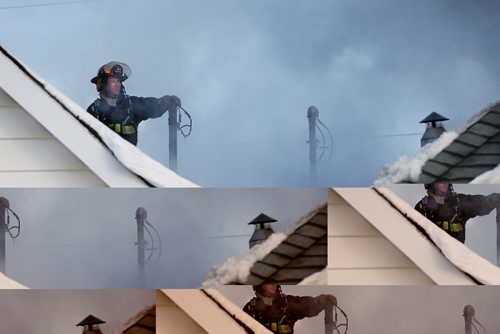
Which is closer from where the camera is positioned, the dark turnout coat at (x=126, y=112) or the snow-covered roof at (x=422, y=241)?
the snow-covered roof at (x=422, y=241)

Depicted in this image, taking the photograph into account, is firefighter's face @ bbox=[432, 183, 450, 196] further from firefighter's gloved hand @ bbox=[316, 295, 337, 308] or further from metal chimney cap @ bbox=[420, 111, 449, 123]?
firefighter's gloved hand @ bbox=[316, 295, 337, 308]

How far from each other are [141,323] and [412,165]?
2.65 feet

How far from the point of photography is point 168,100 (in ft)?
7.25

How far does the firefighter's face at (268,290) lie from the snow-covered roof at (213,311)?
7cm

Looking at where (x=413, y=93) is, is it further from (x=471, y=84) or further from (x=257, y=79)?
(x=257, y=79)

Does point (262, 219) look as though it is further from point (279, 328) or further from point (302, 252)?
point (279, 328)

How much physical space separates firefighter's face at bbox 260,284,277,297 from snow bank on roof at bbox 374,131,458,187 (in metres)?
0.38

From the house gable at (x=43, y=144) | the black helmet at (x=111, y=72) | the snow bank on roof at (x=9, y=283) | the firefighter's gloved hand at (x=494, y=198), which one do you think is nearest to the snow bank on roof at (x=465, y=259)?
the firefighter's gloved hand at (x=494, y=198)

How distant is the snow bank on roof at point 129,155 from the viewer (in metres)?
2.17

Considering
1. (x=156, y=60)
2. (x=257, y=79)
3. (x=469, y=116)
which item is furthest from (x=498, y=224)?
(x=156, y=60)

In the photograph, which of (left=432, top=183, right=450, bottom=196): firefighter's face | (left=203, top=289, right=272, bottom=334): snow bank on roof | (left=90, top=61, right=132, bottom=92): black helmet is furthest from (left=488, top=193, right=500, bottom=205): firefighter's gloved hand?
(left=90, top=61, right=132, bottom=92): black helmet

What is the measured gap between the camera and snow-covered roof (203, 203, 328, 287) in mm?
2148

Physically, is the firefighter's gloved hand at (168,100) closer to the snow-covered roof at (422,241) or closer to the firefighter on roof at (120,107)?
the firefighter on roof at (120,107)

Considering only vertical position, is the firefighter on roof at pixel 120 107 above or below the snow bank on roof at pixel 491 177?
above
